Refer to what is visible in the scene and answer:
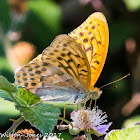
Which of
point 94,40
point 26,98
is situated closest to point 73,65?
point 94,40

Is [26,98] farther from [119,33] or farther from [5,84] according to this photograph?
[119,33]

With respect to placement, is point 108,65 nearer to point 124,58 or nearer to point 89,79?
point 124,58

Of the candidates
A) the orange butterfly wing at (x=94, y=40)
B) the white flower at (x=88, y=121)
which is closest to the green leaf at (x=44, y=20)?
the orange butterfly wing at (x=94, y=40)

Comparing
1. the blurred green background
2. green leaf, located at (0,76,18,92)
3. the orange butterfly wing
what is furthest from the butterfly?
the blurred green background

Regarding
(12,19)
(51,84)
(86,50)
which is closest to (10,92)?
(51,84)

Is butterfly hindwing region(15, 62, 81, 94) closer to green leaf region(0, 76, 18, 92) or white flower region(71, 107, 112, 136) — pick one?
white flower region(71, 107, 112, 136)

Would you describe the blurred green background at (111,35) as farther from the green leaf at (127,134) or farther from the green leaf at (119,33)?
the green leaf at (127,134)
